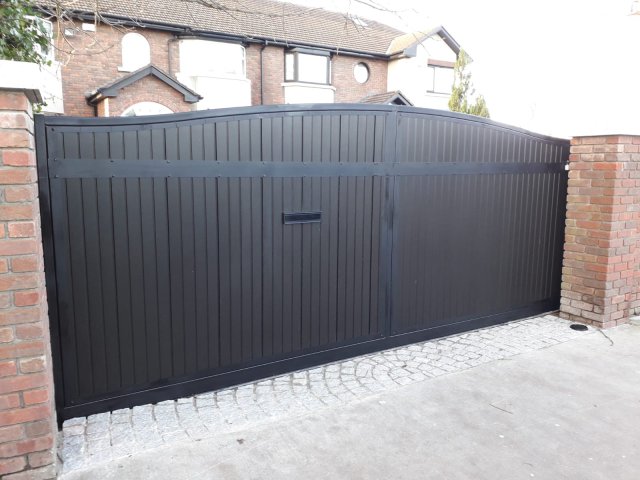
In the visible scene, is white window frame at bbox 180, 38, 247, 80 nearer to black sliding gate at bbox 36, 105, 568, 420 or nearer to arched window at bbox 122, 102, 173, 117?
arched window at bbox 122, 102, 173, 117

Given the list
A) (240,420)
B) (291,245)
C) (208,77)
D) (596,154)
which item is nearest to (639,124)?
(596,154)

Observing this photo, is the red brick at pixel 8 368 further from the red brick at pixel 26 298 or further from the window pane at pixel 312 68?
the window pane at pixel 312 68

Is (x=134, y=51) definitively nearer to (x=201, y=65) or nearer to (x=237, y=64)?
(x=201, y=65)

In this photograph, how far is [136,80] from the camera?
1650 centimetres

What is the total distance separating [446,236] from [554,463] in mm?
2332

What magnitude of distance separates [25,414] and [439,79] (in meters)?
25.3

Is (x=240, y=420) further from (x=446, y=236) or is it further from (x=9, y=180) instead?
(x=446, y=236)

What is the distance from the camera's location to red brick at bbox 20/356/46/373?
2654mm

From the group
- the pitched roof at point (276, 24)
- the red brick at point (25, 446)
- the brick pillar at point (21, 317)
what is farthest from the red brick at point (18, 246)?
the pitched roof at point (276, 24)

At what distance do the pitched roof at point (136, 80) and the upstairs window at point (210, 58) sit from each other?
1.38 metres

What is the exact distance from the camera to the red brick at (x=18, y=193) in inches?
100

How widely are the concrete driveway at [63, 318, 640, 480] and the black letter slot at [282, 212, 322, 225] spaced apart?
1.43m

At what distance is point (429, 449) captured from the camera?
Answer: 3.11 m

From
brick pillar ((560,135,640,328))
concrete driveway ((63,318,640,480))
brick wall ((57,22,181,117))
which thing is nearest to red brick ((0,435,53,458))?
concrete driveway ((63,318,640,480))
